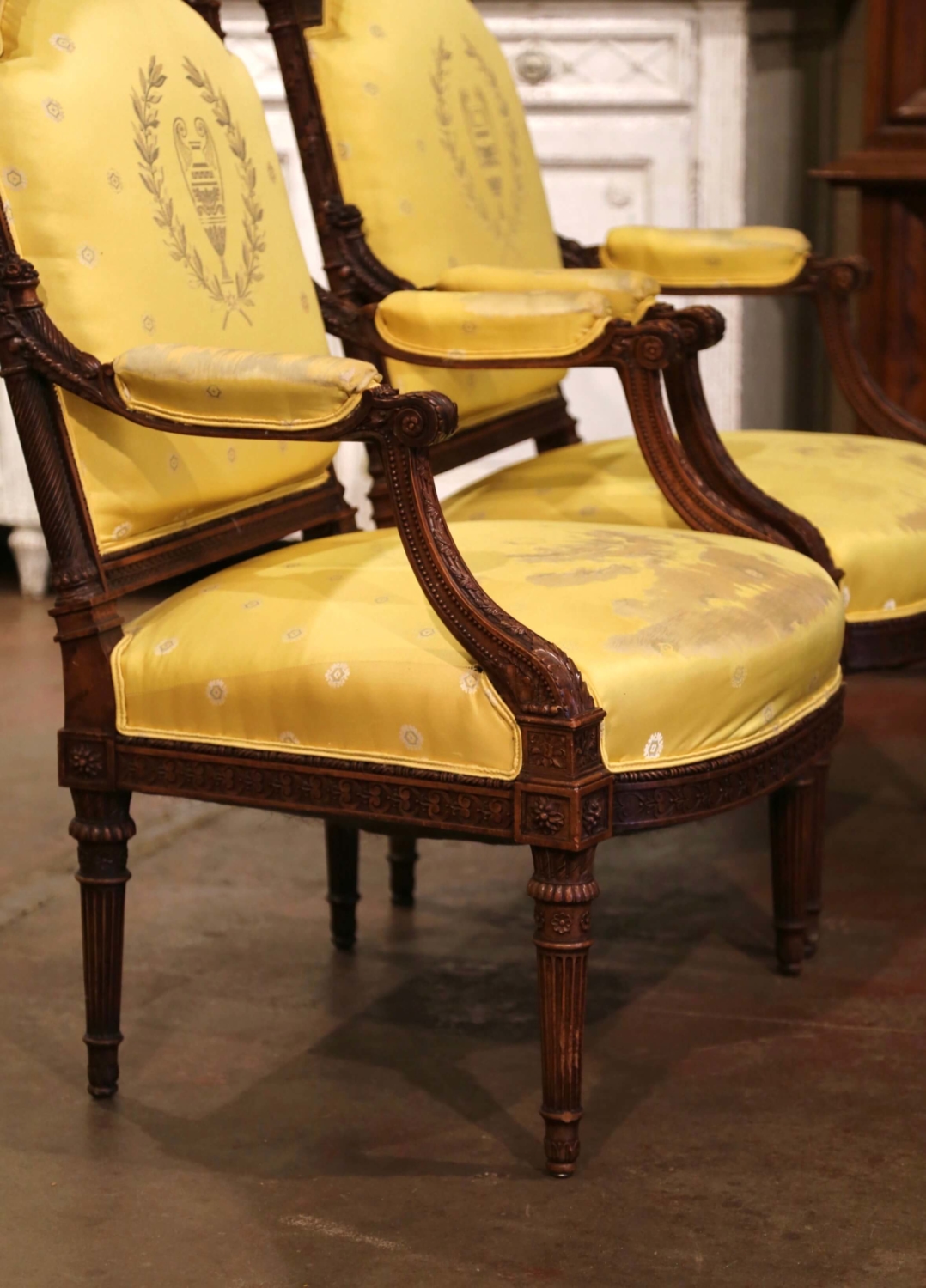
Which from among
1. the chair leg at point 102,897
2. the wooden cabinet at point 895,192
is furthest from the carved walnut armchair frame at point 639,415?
the wooden cabinet at point 895,192

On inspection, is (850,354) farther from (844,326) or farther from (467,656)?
(467,656)

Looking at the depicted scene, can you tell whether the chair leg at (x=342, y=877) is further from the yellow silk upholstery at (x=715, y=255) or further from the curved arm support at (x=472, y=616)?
the yellow silk upholstery at (x=715, y=255)

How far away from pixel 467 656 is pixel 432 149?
861 mm

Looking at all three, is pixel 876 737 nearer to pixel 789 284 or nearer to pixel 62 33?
pixel 789 284

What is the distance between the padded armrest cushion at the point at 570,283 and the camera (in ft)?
5.72

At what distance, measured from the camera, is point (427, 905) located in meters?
2.09

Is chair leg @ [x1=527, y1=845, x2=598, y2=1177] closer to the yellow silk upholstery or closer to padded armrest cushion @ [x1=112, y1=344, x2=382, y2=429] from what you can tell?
padded armrest cushion @ [x1=112, y1=344, x2=382, y2=429]

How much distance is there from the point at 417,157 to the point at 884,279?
4.22 ft

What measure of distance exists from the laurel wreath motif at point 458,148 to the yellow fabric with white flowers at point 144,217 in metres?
0.37

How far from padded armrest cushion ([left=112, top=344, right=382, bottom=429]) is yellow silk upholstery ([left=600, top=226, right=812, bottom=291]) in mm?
943

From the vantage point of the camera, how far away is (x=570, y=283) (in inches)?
72.1

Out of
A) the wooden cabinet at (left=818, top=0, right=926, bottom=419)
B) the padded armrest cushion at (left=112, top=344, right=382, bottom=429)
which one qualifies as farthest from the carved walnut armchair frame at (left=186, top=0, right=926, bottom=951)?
the wooden cabinet at (left=818, top=0, right=926, bottom=419)

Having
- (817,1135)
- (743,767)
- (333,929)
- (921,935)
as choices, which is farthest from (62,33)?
(921,935)

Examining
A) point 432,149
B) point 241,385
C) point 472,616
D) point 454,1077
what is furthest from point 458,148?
point 454,1077
